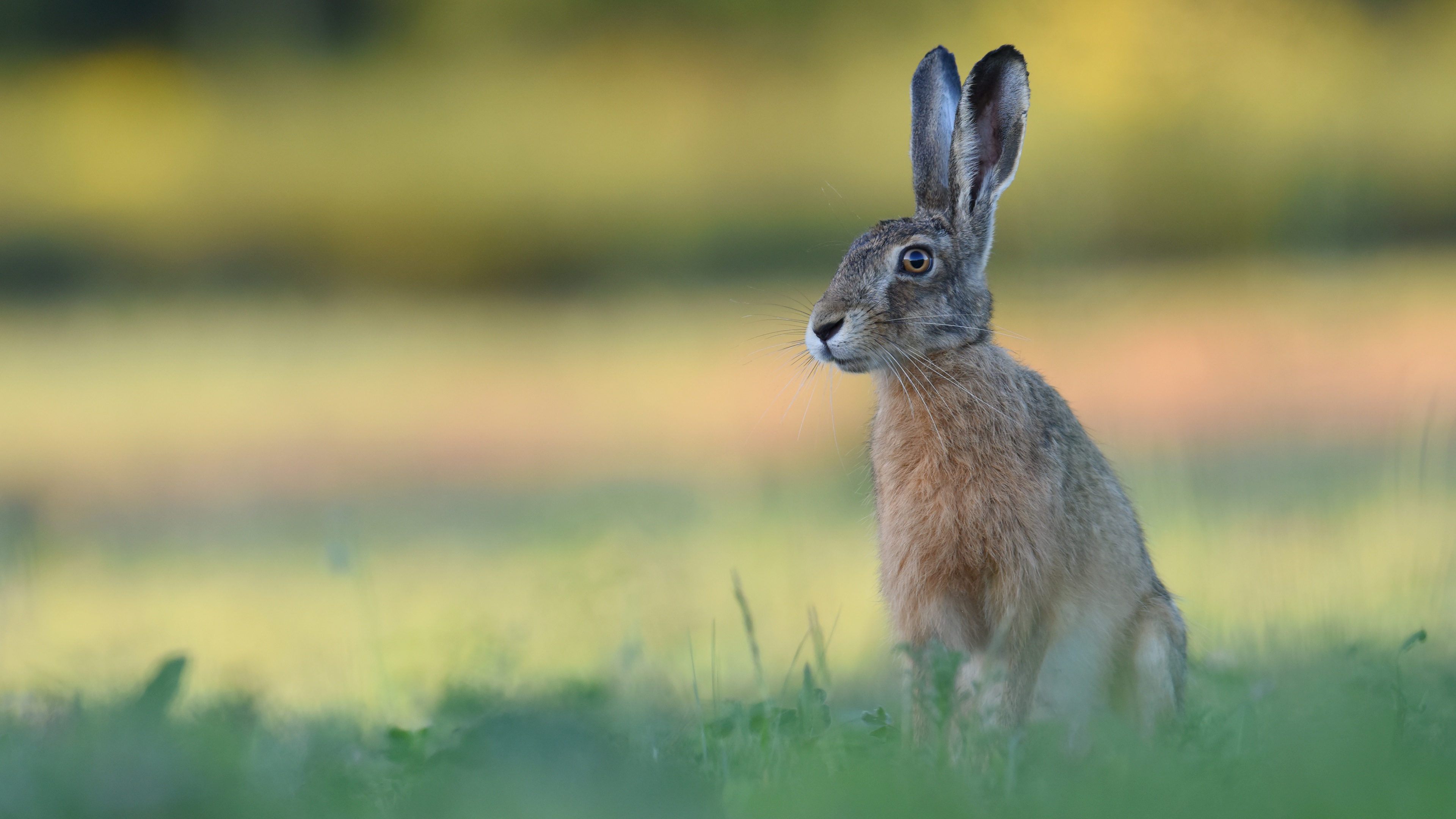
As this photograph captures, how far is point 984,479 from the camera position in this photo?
302 centimetres

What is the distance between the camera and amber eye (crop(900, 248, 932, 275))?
10.3ft

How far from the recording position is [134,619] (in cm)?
419

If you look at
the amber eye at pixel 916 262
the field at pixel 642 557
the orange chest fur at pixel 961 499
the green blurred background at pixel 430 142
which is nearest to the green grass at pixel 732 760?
the field at pixel 642 557

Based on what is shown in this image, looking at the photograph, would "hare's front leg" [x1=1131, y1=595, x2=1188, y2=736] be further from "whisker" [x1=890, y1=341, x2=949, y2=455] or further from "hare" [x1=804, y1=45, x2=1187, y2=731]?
"whisker" [x1=890, y1=341, x2=949, y2=455]

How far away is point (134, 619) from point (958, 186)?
289 cm

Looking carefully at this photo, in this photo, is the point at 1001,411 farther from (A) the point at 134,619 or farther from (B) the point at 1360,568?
(A) the point at 134,619

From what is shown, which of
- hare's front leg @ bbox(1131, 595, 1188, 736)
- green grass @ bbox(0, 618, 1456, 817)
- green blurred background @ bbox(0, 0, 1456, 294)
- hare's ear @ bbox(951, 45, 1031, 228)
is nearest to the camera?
green grass @ bbox(0, 618, 1456, 817)

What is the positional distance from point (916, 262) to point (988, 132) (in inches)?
16.1

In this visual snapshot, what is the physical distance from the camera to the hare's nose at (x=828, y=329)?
10.1ft

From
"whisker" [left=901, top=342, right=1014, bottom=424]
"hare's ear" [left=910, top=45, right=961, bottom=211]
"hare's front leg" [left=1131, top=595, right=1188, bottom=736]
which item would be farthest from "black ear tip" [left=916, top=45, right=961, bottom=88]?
"hare's front leg" [left=1131, top=595, right=1188, bottom=736]

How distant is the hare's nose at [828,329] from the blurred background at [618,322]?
1.48ft

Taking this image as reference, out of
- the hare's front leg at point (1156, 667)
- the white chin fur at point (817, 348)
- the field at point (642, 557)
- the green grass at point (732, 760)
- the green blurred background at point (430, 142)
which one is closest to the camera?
the green grass at point (732, 760)

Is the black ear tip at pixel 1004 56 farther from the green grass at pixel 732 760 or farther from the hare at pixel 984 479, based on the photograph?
the green grass at pixel 732 760

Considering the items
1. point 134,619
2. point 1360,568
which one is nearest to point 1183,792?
point 1360,568
